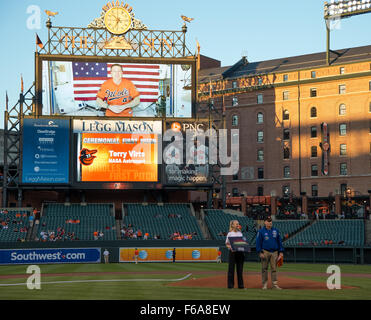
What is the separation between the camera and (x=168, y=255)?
53.5 m

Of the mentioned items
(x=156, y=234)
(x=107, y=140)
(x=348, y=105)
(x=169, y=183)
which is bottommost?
(x=156, y=234)

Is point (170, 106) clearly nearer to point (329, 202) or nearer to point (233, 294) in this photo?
point (329, 202)

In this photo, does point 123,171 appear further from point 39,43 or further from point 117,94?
point 39,43

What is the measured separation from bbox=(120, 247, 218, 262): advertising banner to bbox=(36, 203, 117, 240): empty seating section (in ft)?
18.1

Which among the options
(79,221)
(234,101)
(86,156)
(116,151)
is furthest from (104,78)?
(234,101)

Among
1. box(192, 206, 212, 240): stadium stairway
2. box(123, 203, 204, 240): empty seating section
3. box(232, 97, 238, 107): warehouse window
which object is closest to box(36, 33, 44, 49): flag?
box(123, 203, 204, 240): empty seating section

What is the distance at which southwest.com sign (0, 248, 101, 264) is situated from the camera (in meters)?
50.8

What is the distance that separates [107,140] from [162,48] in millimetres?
11201

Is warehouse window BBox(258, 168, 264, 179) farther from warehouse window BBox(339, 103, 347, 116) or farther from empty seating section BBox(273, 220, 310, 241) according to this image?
empty seating section BBox(273, 220, 310, 241)

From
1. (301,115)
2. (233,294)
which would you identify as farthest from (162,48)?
(233,294)

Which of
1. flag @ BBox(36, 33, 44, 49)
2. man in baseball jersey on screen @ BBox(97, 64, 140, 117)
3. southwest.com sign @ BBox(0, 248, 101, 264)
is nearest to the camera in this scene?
southwest.com sign @ BBox(0, 248, 101, 264)

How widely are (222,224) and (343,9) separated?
114 ft

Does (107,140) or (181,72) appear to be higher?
(181,72)

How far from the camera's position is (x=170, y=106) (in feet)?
214
